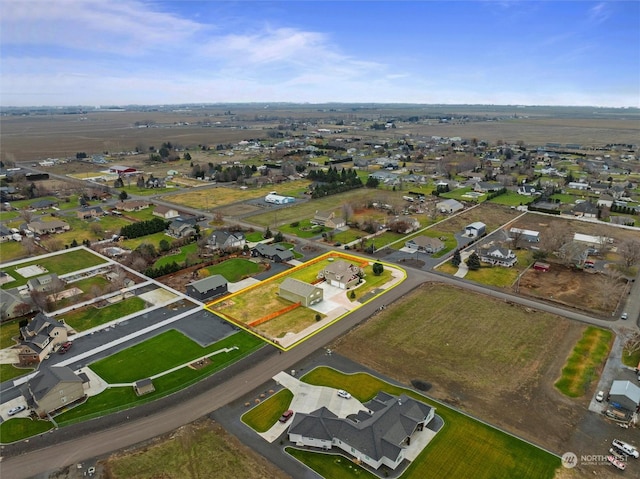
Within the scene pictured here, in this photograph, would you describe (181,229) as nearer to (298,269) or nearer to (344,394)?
(298,269)

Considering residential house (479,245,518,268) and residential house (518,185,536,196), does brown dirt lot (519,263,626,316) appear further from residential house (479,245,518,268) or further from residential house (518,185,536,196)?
residential house (518,185,536,196)

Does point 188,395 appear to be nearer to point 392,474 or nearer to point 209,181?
point 392,474

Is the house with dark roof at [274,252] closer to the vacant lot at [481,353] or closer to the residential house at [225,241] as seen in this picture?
the residential house at [225,241]

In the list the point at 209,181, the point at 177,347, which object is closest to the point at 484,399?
the point at 177,347

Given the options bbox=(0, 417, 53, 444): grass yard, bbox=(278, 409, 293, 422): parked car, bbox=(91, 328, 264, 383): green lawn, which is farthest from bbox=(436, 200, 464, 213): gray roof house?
bbox=(0, 417, 53, 444): grass yard

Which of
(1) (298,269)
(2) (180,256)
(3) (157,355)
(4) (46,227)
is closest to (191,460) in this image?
(3) (157,355)

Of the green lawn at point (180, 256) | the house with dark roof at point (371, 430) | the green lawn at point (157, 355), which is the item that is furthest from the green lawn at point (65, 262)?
the house with dark roof at point (371, 430)
